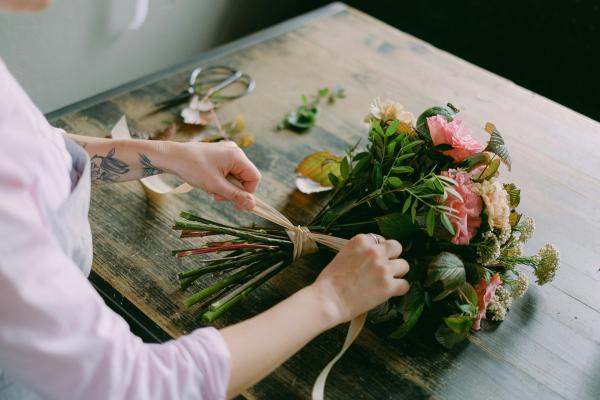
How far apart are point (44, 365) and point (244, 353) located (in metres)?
0.23

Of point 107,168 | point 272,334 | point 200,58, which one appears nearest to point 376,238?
point 272,334

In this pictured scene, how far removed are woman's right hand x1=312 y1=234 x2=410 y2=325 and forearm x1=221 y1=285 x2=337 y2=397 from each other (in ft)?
0.06

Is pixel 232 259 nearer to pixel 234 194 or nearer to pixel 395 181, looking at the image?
pixel 234 194

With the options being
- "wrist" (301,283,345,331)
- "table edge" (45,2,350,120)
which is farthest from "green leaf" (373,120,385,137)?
"table edge" (45,2,350,120)

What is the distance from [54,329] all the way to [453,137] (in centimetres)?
65

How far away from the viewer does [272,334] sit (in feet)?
2.50

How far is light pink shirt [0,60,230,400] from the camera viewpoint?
0.59m

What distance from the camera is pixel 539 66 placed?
7.91 ft

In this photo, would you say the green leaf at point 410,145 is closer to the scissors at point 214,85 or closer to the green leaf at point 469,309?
the green leaf at point 469,309

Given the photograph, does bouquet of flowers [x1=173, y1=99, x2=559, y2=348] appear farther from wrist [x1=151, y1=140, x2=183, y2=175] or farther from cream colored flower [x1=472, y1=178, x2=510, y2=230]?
wrist [x1=151, y1=140, x2=183, y2=175]

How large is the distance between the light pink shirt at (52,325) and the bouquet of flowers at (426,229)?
0.20 m

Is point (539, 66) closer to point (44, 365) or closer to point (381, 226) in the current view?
point (381, 226)

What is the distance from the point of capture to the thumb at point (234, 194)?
0.99 m

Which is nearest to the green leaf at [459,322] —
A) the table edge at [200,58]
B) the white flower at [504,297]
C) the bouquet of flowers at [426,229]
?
the bouquet of flowers at [426,229]
